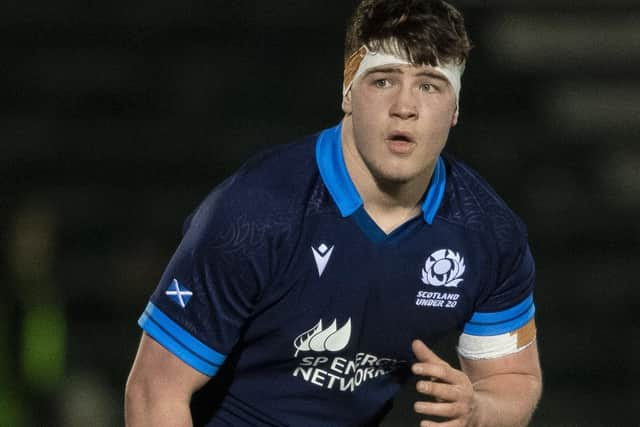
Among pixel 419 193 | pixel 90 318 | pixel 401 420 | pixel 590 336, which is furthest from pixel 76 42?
pixel 419 193

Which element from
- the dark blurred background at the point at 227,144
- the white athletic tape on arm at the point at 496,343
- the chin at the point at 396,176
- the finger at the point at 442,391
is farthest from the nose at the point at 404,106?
the dark blurred background at the point at 227,144

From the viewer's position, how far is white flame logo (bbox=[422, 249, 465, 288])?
3.20m

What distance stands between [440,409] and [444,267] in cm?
43

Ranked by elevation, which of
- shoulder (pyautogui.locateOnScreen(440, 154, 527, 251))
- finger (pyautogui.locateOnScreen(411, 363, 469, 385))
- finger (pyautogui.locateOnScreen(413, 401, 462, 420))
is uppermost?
shoulder (pyautogui.locateOnScreen(440, 154, 527, 251))

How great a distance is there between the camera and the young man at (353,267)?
9.79 ft

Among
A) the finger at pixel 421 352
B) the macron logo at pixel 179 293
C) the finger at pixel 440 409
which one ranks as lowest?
the finger at pixel 440 409

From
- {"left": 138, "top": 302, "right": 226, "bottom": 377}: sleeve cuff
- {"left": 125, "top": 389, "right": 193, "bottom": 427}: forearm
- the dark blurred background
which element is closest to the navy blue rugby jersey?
{"left": 138, "top": 302, "right": 226, "bottom": 377}: sleeve cuff

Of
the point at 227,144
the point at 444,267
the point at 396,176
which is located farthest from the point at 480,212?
the point at 227,144

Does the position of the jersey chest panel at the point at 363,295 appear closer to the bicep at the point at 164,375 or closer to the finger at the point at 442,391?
the bicep at the point at 164,375

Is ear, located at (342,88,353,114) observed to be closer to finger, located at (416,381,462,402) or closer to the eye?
the eye

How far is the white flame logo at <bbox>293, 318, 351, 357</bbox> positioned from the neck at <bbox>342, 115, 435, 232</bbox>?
0.28 meters

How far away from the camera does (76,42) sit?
19.9 feet

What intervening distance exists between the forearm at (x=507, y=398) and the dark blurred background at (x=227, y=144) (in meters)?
2.38

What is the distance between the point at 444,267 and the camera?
3.20 metres
